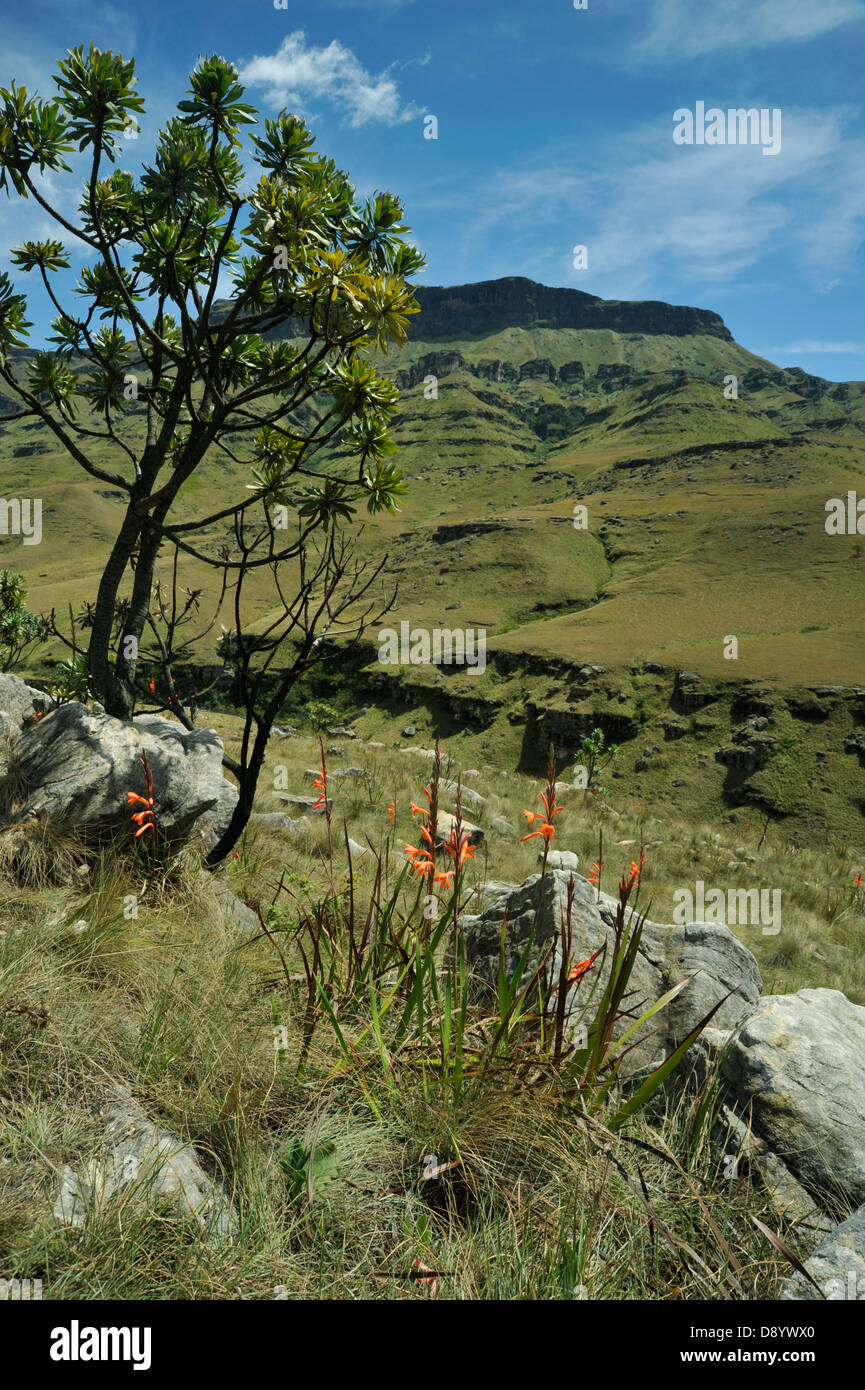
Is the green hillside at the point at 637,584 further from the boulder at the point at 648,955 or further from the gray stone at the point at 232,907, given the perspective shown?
the boulder at the point at 648,955

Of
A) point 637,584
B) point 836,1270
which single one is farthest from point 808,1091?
point 637,584

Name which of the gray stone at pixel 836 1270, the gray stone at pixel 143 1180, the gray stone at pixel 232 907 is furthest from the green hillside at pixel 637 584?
the gray stone at pixel 836 1270

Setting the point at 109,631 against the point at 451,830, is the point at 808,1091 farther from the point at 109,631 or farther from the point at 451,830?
the point at 109,631

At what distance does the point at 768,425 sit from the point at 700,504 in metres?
92.3

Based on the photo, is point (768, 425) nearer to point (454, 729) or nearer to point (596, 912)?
point (454, 729)

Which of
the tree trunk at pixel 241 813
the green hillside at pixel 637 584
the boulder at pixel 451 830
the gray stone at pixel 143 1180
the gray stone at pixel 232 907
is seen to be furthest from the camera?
the green hillside at pixel 637 584

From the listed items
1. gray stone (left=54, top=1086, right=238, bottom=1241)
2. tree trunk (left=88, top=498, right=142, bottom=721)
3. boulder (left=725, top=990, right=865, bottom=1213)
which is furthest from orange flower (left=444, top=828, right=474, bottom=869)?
tree trunk (left=88, top=498, right=142, bottom=721)

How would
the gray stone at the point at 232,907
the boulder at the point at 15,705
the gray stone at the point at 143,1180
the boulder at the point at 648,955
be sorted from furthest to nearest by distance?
the boulder at the point at 15,705 → the gray stone at the point at 232,907 → the boulder at the point at 648,955 → the gray stone at the point at 143,1180

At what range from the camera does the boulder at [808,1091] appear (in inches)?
101

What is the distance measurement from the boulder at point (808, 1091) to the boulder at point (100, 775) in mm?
3671

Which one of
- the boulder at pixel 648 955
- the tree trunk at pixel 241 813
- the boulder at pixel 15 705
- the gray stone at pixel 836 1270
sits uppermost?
the boulder at pixel 15 705

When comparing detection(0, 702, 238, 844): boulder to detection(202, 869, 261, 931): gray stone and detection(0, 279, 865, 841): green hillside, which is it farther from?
detection(0, 279, 865, 841): green hillside

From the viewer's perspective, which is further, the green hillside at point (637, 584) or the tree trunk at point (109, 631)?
the green hillside at point (637, 584)

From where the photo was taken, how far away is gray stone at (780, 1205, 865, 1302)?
78.6 inches
